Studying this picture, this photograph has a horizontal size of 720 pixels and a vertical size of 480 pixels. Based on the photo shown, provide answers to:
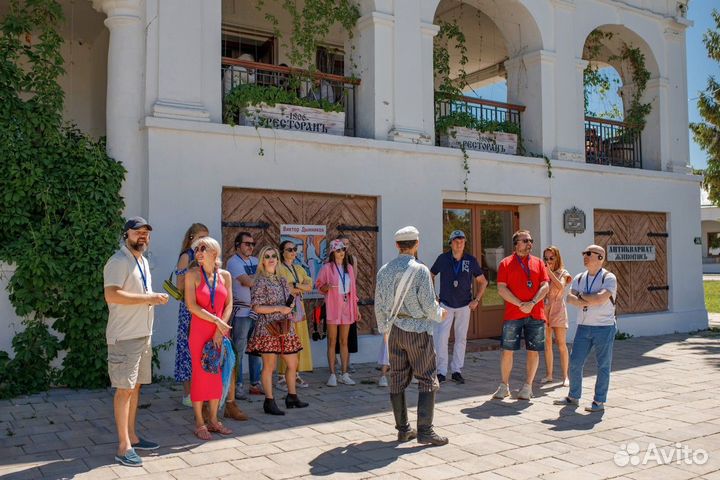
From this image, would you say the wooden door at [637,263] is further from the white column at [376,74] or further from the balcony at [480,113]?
the white column at [376,74]

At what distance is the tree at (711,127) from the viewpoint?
18.1m

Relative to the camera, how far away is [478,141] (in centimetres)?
1186

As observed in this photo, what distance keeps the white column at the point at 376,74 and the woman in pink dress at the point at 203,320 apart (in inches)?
205

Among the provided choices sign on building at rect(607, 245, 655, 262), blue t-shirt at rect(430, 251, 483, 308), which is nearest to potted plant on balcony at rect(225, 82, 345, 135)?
blue t-shirt at rect(430, 251, 483, 308)

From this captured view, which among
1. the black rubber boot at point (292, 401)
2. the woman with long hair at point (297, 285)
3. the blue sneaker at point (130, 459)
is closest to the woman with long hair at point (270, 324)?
the black rubber boot at point (292, 401)

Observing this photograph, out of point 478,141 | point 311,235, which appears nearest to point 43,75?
point 311,235

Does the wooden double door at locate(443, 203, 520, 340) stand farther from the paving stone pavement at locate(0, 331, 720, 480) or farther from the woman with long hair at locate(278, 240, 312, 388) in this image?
the woman with long hair at locate(278, 240, 312, 388)

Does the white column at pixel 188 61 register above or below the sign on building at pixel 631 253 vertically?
above

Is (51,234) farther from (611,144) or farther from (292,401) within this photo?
(611,144)

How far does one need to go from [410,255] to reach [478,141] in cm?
660

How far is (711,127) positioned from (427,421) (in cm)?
1742

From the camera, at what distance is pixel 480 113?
12.1m

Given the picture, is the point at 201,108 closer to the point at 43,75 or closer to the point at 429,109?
the point at 43,75

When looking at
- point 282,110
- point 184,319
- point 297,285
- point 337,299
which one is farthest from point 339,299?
point 282,110
